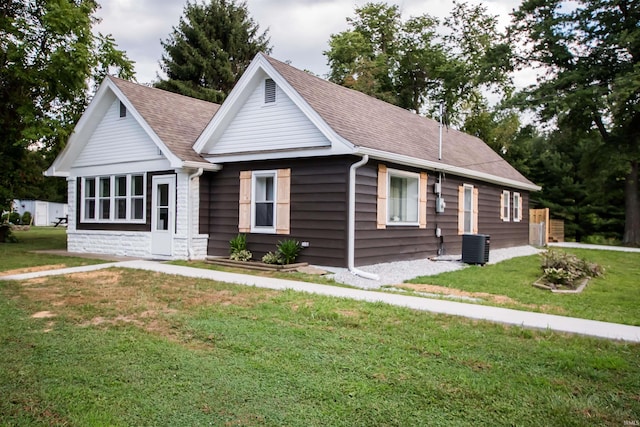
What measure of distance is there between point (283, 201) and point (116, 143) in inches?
244

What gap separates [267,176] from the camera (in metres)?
12.4

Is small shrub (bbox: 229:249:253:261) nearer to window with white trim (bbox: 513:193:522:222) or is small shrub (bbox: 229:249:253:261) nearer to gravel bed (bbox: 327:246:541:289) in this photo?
gravel bed (bbox: 327:246:541:289)

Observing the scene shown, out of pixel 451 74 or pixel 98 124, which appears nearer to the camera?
pixel 98 124

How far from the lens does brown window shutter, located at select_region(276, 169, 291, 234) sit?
38.8ft

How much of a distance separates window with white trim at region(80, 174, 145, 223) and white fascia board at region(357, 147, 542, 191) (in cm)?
698

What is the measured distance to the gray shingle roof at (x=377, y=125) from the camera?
11.5 meters

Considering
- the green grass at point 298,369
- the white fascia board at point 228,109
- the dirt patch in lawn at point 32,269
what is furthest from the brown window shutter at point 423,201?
the dirt patch in lawn at point 32,269

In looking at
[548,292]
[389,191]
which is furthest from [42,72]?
[548,292]

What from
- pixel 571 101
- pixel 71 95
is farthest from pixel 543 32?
pixel 71 95

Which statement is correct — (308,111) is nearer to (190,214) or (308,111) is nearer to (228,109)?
(228,109)

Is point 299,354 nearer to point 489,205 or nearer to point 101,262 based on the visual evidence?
point 101,262

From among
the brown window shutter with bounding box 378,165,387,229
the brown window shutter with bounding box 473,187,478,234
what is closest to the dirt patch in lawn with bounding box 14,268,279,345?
the brown window shutter with bounding box 378,165,387,229

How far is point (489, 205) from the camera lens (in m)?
17.7

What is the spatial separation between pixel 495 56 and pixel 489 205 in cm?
1200
